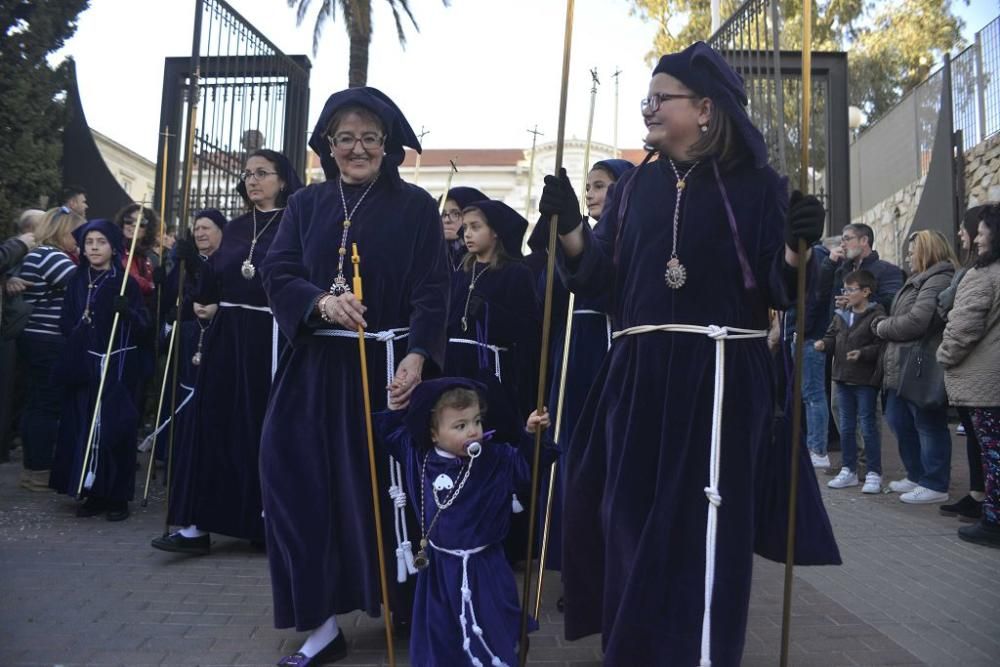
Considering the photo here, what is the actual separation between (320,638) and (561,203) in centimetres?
190

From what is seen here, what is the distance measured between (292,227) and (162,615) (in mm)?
1838

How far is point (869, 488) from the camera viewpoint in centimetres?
761

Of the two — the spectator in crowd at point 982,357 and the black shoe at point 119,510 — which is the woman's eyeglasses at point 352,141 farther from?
the spectator in crowd at point 982,357

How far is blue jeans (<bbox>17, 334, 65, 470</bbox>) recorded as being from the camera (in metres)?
7.15

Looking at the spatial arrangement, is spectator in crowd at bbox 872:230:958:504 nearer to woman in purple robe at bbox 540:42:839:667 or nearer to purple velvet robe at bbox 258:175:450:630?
woman in purple robe at bbox 540:42:839:667

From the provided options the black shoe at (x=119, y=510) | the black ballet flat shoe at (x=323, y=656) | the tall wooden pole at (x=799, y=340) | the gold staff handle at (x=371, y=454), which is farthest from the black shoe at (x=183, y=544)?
the tall wooden pole at (x=799, y=340)

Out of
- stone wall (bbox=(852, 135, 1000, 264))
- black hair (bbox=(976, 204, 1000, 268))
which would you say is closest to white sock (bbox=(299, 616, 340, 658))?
black hair (bbox=(976, 204, 1000, 268))

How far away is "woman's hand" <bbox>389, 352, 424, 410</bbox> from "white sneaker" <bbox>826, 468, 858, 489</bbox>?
5271mm

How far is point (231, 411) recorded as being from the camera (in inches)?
219

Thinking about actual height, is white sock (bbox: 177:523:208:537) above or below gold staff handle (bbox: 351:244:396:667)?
below

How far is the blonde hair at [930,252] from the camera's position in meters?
7.16

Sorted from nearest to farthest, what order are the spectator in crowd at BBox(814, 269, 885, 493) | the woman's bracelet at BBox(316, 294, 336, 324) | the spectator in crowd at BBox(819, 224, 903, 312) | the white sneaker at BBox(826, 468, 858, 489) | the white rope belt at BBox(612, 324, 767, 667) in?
the white rope belt at BBox(612, 324, 767, 667)
the woman's bracelet at BBox(316, 294, 336, 324)
the spectator in crowd at BBox(814, 269, 885, 493)
the white sneaker at BBox(826, 468, 858, 489)
the spectator in crowd at BBox(819, 224, 903, 312)

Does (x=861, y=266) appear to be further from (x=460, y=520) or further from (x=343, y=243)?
(x=460, y=520)

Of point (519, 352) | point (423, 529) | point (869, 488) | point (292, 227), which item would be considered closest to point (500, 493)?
point (423, 529)
